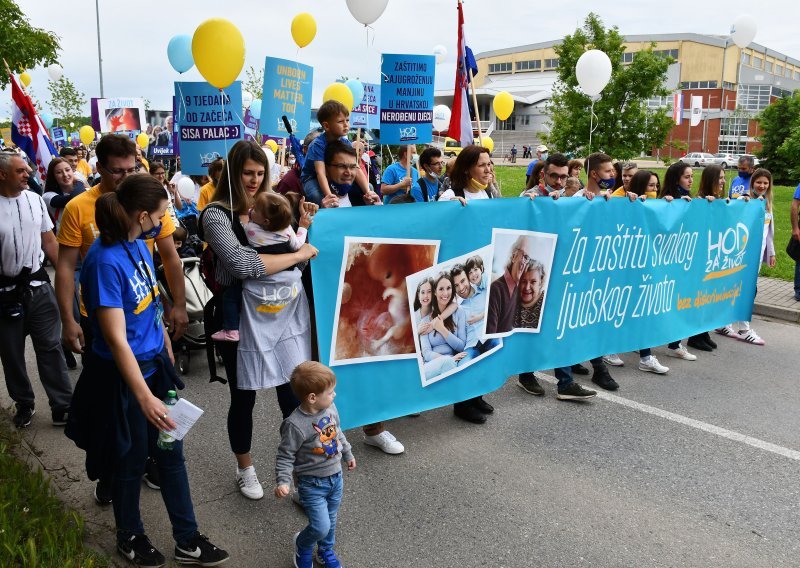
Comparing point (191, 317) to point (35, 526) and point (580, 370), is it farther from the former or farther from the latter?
point (580, 370)

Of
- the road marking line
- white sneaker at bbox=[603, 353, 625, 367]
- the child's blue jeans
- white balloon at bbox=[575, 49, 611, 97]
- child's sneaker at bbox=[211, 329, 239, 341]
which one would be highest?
white balloon at bbox=[575, 49, 611, 97]

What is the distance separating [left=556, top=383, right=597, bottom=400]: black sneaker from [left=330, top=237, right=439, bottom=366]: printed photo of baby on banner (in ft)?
5.05

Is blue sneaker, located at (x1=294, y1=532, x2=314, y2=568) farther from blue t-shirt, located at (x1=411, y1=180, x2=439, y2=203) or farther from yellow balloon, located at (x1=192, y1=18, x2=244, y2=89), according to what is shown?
blue t-shirt, located at (x1=411, y1=180, x2=439, y2=203)

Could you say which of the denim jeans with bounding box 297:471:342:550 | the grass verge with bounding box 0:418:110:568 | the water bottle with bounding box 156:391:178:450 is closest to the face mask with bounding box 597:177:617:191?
the denim jeans with bounding box 297:471:342:550

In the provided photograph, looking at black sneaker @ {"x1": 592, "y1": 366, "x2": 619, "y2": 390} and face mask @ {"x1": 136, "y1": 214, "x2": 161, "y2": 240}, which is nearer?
face mask @ {"x1": 136, "y1": 214, "x2": 161, "y2": 240}

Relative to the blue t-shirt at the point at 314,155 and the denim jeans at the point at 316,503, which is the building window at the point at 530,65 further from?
the denim jeans at the point at 316,503

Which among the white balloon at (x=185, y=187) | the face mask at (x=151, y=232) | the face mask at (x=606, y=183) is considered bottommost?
the face mask at (x=151, y=232)

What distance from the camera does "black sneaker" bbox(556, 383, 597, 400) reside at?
5191 mm

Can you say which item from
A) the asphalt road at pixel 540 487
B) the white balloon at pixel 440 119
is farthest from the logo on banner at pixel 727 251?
the white balloon at pixel 440 119

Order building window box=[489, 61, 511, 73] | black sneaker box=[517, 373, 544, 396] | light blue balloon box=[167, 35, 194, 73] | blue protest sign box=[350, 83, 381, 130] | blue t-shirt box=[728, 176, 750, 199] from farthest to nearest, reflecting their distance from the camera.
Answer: building window box=[489, 61, 511, 73] < blue protest sign box=[350, 83, 381, 130] < light blue balloon box=[167, 35, 194, 73] < blue t-shirt box=[728, 176, 750, 199] < black sneaker box=[517, 373, 544, 396]

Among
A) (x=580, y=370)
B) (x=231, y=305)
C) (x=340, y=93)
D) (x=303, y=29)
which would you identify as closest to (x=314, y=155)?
(x=231, y=305)

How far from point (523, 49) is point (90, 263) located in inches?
3965

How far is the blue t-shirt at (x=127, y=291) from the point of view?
2826 millimetres

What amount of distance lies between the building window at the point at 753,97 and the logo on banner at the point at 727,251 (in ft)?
242
